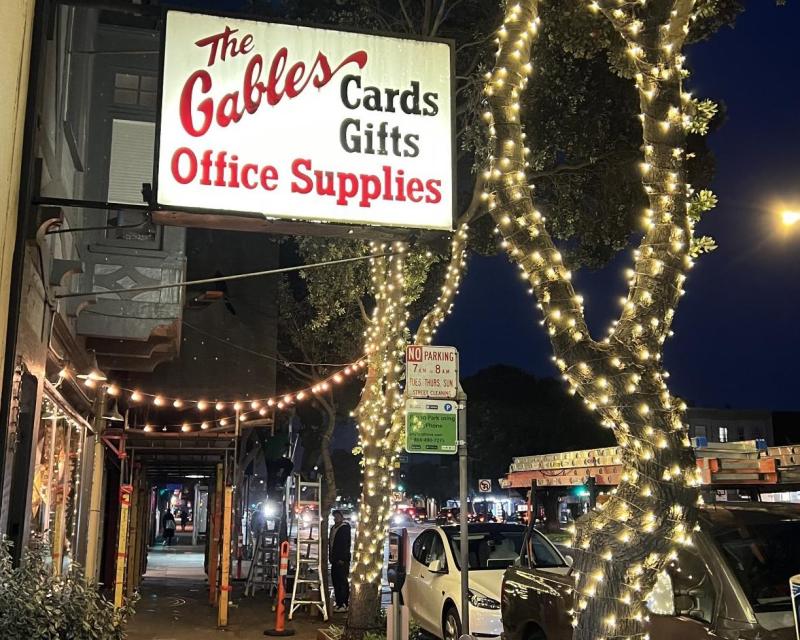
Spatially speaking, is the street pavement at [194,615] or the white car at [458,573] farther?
the street pavement at [194,615]

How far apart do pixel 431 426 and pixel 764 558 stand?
2825mm

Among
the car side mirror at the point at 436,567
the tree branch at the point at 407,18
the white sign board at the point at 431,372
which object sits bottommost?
the car side mirror at the point at 436,567

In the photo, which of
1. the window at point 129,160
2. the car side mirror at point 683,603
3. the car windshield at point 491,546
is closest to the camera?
the car side mirror at point 683,603

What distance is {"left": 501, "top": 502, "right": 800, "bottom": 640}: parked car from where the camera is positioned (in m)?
5.70

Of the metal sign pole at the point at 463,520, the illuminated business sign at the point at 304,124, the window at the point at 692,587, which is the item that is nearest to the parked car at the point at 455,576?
the metal sign pole at the point at 463,520

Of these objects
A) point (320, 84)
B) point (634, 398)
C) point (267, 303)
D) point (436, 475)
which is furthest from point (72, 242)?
point (436, 475)

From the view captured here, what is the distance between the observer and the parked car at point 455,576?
10.8 meters

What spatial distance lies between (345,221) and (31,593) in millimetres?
3176

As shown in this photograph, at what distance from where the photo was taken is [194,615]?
1552cm

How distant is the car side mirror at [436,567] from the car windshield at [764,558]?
20.9ft

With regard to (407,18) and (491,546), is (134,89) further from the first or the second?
(491,546)

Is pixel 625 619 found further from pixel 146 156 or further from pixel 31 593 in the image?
pixel 146 156

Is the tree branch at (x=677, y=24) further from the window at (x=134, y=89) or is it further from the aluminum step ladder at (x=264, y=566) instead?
the aluminum step ladder at (x=264, y=566)

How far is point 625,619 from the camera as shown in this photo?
17.1ft
